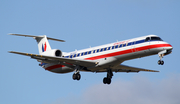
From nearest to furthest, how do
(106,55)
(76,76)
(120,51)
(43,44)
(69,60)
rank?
(120,51), (106,55), (69,60), (76,76), (43,44)

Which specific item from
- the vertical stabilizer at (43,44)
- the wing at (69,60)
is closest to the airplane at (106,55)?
the wing at (69,60)

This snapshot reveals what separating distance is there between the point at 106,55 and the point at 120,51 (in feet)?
5.01

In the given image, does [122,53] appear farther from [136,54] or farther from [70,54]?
[70,54]

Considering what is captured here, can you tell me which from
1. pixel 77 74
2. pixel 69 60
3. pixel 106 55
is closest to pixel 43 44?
pixel 69 60

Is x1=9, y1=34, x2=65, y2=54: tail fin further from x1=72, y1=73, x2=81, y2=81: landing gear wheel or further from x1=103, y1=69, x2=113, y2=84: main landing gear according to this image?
x1=103, y1=69, x2=113, y2=84: main landing gear

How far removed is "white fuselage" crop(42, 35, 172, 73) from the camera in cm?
2896

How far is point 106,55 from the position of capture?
3095 cm

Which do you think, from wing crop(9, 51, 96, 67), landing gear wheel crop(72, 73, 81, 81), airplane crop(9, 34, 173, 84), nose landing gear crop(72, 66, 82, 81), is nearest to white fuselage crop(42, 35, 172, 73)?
airplane crop(9, 34, 173, 84)

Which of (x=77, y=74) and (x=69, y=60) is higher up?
(x=69, y=60)

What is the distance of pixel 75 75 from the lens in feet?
106

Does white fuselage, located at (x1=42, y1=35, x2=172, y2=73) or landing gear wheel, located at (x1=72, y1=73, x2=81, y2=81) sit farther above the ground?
white fuselage, located at (x1=42, y1=35, x2=172, y2=73)

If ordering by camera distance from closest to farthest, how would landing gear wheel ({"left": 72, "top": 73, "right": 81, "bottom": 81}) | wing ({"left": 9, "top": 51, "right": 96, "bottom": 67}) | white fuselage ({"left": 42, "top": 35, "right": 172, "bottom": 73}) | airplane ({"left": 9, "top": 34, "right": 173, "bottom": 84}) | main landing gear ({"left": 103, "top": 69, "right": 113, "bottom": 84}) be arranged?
1. white fuselage ({"left": 42, "top": 35, "right": 172, "bottom": 73})
2. airplane ({"left": 9, "top": 34, "right": 173, "bottom": 84})
3. wing ({"left": 9, "top": 51, "right": 96, "bottom": 67})
4. landing gear wheel ({"left": 72, "top": 73, "right": 81, "bottom": 81})
5. main landing gear ({"left": 103, "top": 69, "right": 113, "bottom": 84})

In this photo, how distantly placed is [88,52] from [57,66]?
14.0 ft

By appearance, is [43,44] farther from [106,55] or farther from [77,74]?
[106,55]
